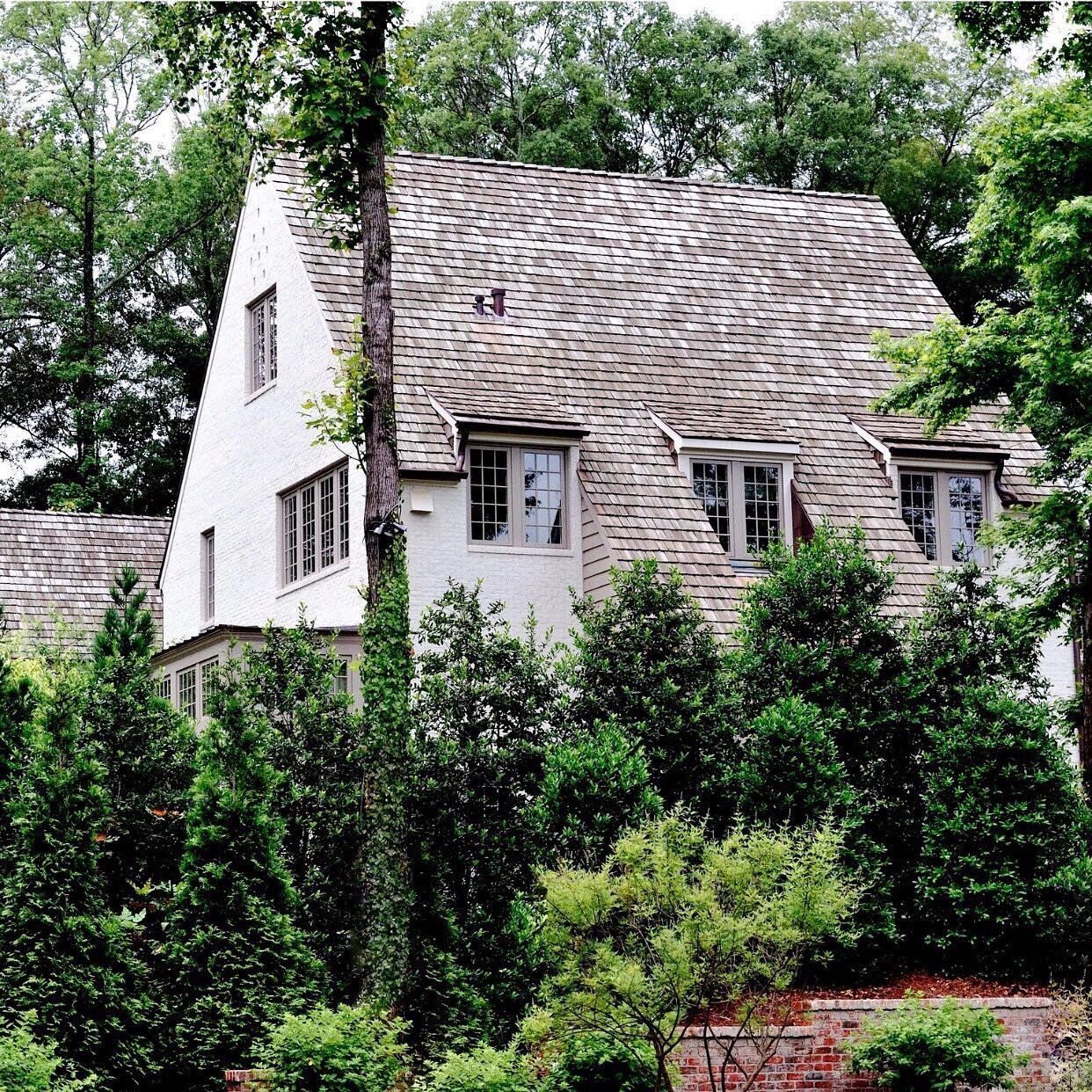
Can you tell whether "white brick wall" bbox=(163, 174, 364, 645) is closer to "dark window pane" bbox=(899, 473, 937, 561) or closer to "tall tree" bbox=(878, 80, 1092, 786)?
"tall tree" bbox=(878, 80, 1092, 786)

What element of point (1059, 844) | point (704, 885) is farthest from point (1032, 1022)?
point (704, 885)

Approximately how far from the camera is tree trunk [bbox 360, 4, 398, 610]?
16.6 meters

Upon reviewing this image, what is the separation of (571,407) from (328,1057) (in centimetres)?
1216

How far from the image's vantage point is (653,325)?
26.1m

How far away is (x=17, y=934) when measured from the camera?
14.8 metres

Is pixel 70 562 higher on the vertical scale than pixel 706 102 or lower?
lower

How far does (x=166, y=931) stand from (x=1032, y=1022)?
26.3 ft

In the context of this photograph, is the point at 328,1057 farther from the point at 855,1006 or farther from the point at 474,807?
the point at 855,1006

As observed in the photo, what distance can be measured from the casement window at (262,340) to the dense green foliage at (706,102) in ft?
51.0

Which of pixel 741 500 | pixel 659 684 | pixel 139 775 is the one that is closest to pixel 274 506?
pixel 741 500

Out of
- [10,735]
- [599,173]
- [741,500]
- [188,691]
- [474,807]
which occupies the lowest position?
[474,807]

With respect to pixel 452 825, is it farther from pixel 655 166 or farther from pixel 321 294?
pixel 655 166

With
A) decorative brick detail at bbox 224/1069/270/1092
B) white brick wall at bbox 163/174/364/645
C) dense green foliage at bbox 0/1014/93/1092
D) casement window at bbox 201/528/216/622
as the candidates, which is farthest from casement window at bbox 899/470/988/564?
dense green foliage at bbox 0/1014/93/1092

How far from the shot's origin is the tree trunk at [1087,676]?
1917 cm
